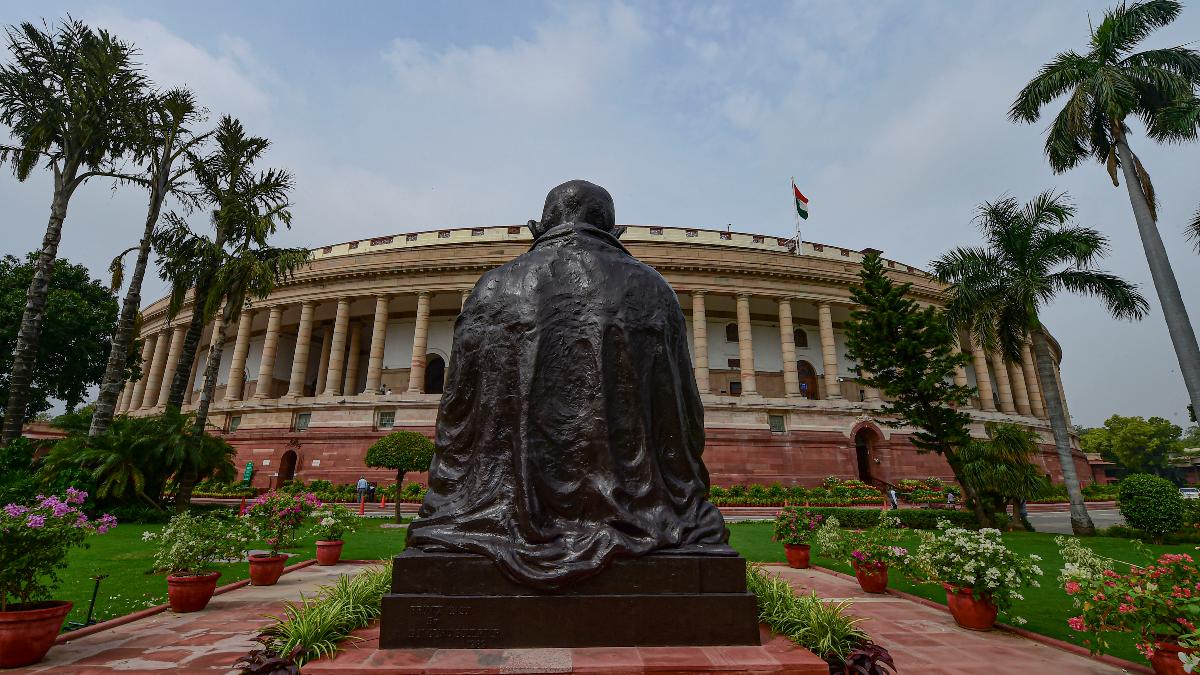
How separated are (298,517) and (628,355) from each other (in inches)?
333

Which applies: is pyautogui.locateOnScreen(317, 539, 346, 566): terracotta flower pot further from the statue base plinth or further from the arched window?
the arched window

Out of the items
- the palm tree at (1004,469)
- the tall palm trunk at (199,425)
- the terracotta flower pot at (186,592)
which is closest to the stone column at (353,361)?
the tall palm trunk at (199,425)

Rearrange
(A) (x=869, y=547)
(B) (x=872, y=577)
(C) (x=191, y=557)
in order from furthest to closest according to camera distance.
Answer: (A) (x=869, y=547) < (B) (x=872, y=577) < (C) (x=191, y=557)

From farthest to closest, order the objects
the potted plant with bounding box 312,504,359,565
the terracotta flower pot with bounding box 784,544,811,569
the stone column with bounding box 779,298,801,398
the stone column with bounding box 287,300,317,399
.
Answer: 1. the stone column with bounding box 287,300,317,399
2. the stone column with bounding box 779,298,801,398
3. the terracotta flower pot with bounding box 784,544,811,569
4. the potted plant with bounding box 312,504,359,565

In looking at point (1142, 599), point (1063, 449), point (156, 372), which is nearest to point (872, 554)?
point (1142, 599)

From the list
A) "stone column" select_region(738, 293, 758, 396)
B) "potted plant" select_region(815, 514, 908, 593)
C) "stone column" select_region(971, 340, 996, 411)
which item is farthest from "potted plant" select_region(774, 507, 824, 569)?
"stone column" select_region(971, 340, 996, 411)

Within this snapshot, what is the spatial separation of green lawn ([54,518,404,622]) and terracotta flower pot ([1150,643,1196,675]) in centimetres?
949

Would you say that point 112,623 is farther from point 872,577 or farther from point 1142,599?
point 1142,599

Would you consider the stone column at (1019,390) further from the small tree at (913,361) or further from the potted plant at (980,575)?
the potted plant at (980,575)

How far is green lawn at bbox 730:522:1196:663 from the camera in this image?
5.51m

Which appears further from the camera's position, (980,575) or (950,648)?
(980,575)

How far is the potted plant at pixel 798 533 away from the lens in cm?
984

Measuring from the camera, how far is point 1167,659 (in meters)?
4.07

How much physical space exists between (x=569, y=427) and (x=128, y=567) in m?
9.16
